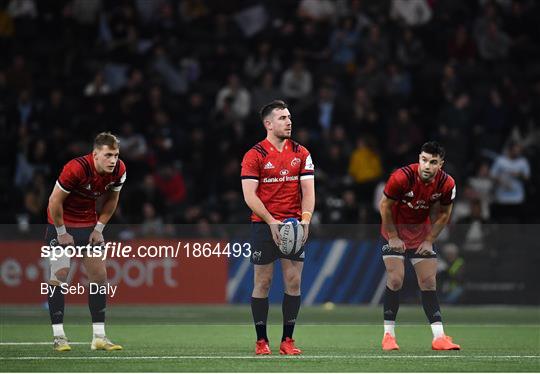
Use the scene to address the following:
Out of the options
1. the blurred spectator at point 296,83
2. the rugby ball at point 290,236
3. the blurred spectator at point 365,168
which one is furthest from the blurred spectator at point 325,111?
the rugby ball at point 290,236

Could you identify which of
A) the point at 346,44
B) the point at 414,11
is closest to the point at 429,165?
the point at 346,44

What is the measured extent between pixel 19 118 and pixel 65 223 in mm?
12323

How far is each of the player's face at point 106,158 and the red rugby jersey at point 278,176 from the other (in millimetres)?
1361

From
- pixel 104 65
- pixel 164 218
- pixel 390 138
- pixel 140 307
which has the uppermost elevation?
pixel 104 65

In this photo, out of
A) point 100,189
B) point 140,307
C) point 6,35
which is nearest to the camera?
point 100,189

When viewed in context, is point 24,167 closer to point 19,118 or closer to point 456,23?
point 19,118

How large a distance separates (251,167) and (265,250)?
833mm

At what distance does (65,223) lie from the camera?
41.8 feet

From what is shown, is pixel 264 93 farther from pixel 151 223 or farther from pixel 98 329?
pixel 98 329

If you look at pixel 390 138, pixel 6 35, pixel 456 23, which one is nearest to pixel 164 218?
pixel 390 138

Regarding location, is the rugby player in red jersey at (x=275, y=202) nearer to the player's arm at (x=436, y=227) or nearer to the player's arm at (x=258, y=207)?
the player's arm at (x=258, y=207)

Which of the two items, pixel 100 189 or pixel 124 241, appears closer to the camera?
pixel 100 189

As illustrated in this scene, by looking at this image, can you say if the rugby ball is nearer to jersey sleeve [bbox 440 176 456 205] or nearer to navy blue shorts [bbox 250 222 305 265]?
navy blue shorts [bbox 250 222 305 265]

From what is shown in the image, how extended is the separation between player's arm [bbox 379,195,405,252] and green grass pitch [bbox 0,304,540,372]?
1.11m
